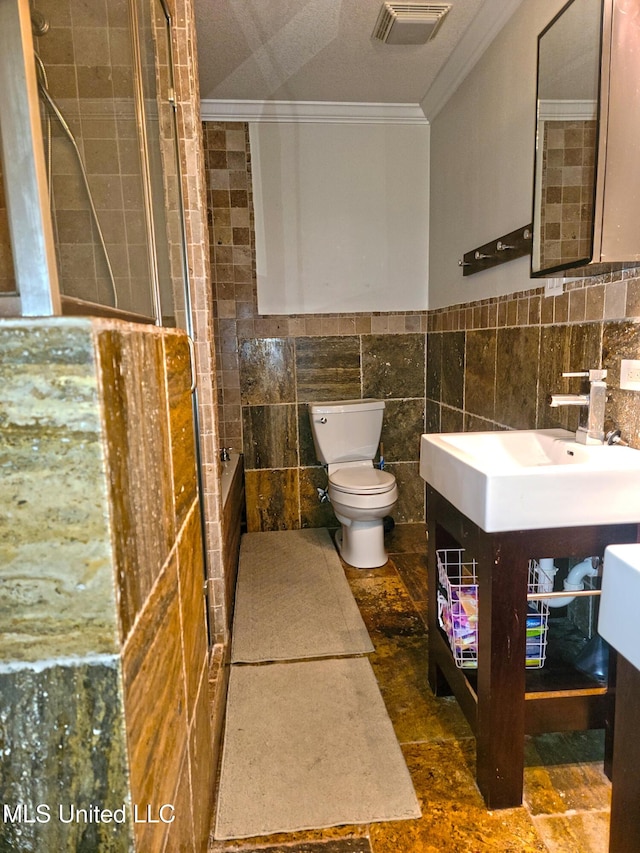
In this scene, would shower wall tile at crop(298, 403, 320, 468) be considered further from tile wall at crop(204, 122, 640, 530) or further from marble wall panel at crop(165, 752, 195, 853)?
marble wall panel at crop(165, 752, 195, 853)

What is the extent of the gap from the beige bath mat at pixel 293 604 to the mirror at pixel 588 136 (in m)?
1.59

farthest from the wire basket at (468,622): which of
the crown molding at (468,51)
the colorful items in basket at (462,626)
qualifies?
the crown molding at (468,51)

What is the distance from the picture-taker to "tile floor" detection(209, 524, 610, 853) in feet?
4.05

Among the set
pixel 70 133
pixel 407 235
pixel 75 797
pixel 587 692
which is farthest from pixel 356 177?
pixel 75 797

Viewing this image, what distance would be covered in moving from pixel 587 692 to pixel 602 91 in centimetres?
160

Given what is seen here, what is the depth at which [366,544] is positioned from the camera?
9.04 ft

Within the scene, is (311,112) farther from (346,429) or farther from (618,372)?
(618,372)

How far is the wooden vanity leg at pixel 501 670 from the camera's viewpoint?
1229 millimetres

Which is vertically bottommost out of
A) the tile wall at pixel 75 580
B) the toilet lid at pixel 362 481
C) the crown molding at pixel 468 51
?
the toilet lid at pixel 362 481

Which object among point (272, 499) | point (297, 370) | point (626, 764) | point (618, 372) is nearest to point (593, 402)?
point (618, 372)

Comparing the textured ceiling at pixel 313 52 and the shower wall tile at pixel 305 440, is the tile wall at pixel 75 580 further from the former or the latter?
the shower wall tile at pixel 305 440

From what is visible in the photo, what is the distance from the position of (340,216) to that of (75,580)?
9.81 feet

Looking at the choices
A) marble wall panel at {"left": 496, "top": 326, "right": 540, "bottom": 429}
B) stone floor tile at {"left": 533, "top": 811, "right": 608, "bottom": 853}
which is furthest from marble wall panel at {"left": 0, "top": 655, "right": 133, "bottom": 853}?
marble wall panel at {"left": 496, "top": 326, "right": 540, "bottom": 429}

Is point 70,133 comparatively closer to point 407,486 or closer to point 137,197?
point 137,197
